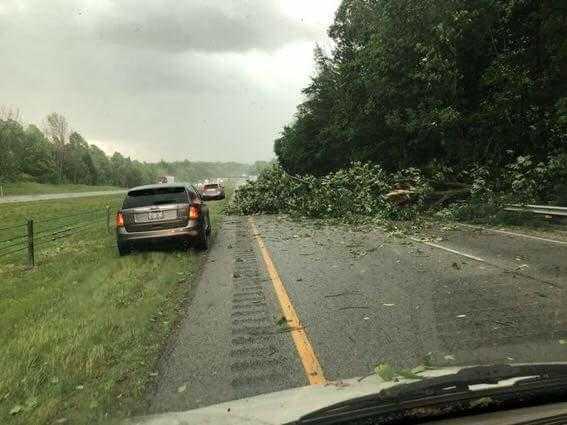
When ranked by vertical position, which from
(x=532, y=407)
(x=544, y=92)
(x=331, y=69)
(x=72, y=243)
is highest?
(x=331, y=69)

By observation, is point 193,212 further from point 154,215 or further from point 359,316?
point 359,316

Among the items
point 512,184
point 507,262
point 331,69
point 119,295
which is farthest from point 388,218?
point 331,69

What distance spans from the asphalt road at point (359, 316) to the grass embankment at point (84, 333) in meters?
0.35

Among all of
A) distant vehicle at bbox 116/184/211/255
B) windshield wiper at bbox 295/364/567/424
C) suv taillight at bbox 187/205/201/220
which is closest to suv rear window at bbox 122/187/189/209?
distant vehicle at bbox 116/184/211/255

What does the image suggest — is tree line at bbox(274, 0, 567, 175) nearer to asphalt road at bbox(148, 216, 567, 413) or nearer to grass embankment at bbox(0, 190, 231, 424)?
asphalt road at bbox(148, 216, 567, 413)

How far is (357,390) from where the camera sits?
12.0 feet

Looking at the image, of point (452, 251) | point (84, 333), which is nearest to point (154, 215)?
point (84, 333)

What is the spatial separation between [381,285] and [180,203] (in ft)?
19.4

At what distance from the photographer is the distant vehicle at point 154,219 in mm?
12516

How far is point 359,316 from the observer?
671cm

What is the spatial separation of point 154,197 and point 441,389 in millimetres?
10674

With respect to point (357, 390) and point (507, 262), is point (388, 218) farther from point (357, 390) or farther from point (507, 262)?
point (357, 390)

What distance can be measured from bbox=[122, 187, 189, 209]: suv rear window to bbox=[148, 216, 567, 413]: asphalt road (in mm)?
1774

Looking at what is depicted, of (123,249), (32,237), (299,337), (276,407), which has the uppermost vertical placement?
(276,407)
